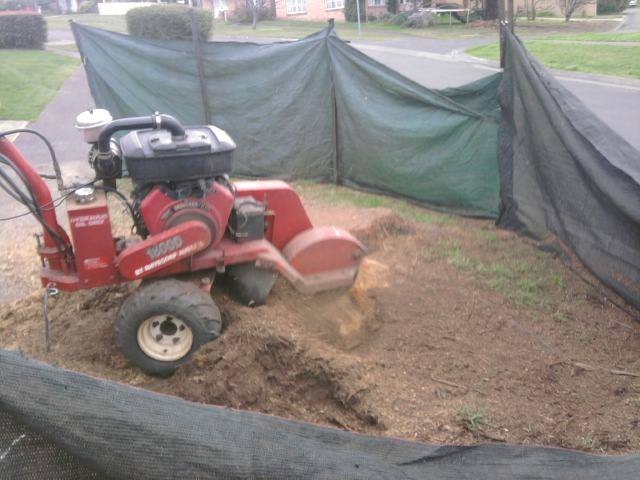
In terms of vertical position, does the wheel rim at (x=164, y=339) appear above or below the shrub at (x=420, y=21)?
below

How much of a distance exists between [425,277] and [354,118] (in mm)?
3097

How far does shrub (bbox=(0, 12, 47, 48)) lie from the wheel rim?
2401cm

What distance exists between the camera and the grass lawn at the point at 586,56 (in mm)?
16828

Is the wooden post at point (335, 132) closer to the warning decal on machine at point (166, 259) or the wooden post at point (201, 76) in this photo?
the wooden post at point (201, 76)

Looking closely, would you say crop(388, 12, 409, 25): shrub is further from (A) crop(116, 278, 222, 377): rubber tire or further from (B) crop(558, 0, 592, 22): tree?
(A) crop(116, 278, 222, 377): rubber tire

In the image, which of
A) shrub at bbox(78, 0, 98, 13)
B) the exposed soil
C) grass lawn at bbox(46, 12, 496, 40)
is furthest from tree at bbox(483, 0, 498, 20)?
shrub at bbox(78, 0, 98, 13)

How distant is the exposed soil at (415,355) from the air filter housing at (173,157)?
0.93 metres

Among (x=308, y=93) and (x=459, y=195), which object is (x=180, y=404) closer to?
(x=459, y=195)

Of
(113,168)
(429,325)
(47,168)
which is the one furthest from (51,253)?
(47,168)

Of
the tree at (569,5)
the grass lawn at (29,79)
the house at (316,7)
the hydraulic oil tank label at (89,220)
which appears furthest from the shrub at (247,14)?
the hydraulic oil tank label at (89,220)

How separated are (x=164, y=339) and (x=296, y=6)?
3999cm

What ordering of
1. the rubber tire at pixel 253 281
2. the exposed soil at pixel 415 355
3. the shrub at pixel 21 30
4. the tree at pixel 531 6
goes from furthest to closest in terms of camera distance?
the tree at pixel 531 6 → the shrub at pixel 21 30 → the rubber tire at pixel 253 281 → the exposed soil at pixel 415 355

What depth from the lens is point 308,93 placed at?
8305 millimetres

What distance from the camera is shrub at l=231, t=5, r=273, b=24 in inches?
1507
